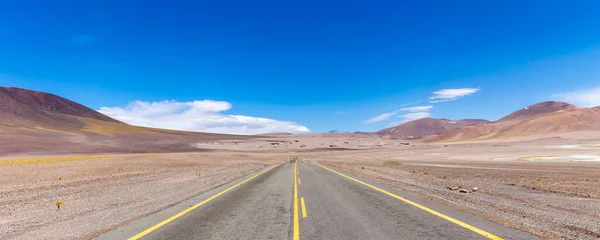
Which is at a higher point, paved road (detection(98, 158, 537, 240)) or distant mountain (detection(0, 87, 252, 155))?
distant mountain (detection(0, 87, 252, 155))

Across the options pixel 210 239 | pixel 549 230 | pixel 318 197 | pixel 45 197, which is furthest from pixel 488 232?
pixel 45 197

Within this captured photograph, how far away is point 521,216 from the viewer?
29.5 ft

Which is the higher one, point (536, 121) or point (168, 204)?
point (536, 121)

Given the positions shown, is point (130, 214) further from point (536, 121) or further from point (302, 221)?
point (536, 121)

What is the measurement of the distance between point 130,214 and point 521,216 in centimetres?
1231

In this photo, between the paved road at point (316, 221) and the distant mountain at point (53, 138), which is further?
the distant mountain at point (53, 138)

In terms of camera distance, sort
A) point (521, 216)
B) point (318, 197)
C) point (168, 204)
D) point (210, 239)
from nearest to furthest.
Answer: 1. point (210, 239)
2. point (521, 216)
3. point (168, 204)
4. point (318, 197)

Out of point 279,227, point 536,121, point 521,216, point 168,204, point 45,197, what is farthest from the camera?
point 536,121

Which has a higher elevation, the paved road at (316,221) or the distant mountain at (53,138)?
the distant mountain at (53,138)

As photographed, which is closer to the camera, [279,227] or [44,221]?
[279,227]

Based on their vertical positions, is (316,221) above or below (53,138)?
below

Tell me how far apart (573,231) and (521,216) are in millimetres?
1677

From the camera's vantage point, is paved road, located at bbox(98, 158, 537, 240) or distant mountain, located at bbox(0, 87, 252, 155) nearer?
paved road, located at bbox(98, 158, 537, 240)

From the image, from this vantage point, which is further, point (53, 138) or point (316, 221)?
point (53, 138)
